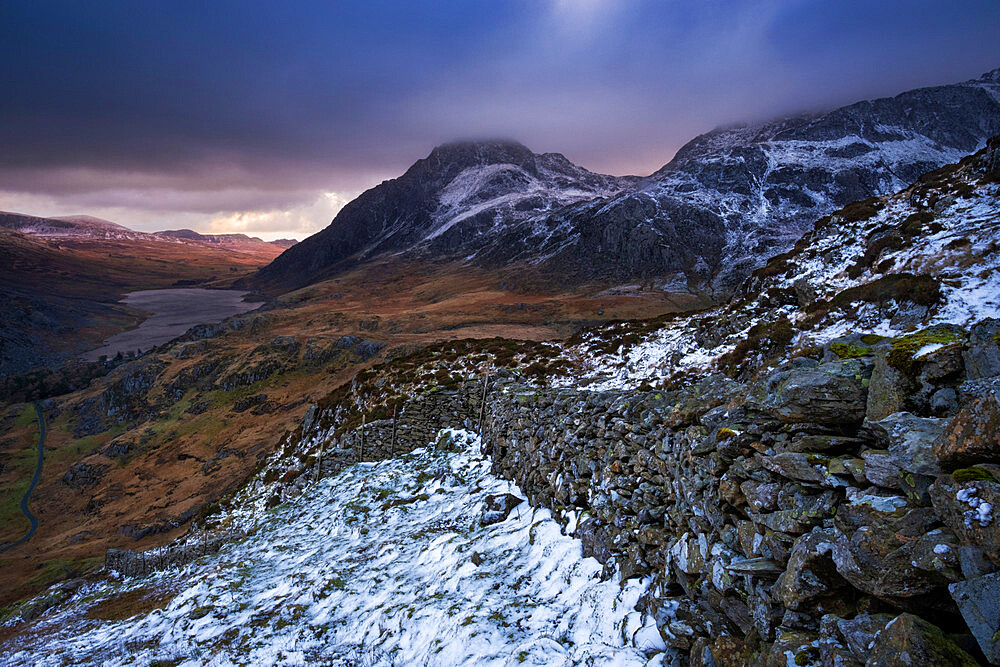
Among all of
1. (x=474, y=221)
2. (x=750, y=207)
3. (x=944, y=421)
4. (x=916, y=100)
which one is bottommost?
(x=944, y=421)

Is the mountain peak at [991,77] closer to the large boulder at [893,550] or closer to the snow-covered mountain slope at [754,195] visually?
the snow-covered mountain slope at [754,195]

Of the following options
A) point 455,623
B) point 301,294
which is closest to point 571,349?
point 455,623

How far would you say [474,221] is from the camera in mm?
197125

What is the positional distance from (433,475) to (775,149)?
167 metres

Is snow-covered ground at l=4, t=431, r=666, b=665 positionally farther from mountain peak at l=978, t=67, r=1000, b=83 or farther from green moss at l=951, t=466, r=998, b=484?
mountain peak at l=978, t=67, r=1000, b=83

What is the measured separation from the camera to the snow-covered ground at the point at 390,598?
707 centimetres

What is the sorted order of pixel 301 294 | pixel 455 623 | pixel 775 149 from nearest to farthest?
1. pixel 455 623
2. pixel 775 149
3. pixel 301 294

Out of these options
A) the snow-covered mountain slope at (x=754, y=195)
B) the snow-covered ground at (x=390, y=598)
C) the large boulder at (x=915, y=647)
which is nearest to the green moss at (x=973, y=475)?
the large boulder at (x=915, y=647)

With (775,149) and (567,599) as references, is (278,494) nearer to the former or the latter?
(567,599)

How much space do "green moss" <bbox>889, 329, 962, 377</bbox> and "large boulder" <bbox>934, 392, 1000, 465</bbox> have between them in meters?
1.18

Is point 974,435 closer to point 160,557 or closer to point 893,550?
point 893,550

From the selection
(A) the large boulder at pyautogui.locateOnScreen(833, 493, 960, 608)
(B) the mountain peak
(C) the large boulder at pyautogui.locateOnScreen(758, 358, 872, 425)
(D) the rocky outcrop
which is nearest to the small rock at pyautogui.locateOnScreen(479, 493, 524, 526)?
(D) the rocky outcrop

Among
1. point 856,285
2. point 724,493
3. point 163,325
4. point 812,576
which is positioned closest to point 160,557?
point 724,493

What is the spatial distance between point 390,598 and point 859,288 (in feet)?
65.8
